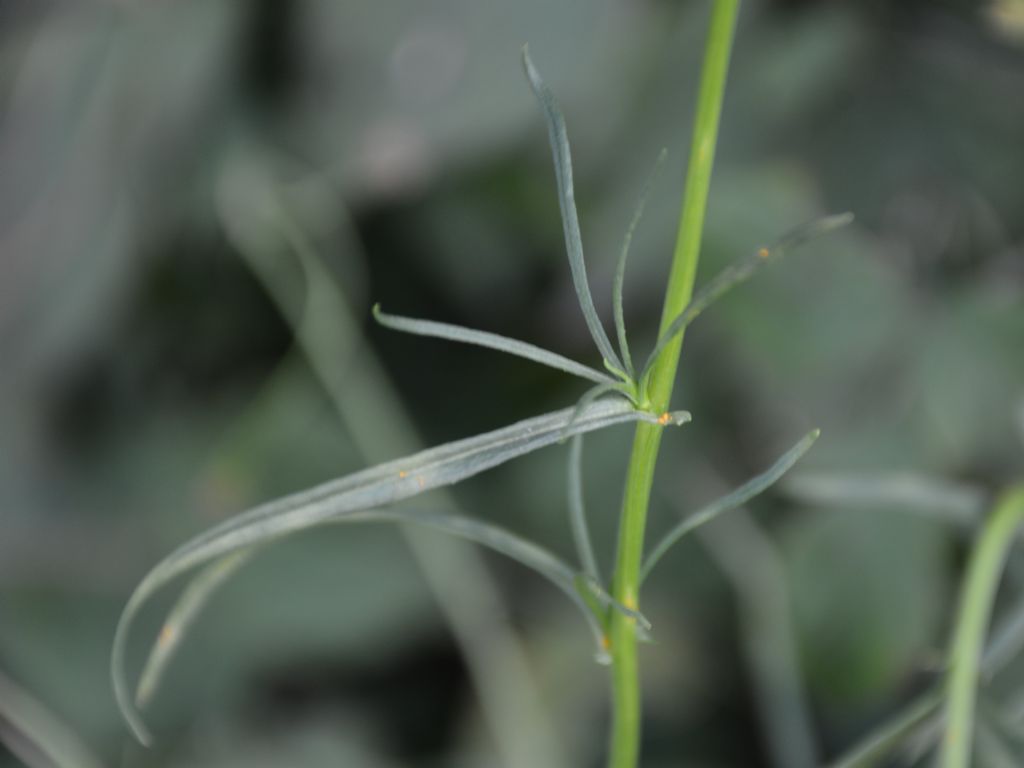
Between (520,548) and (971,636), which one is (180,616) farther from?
(971,636)

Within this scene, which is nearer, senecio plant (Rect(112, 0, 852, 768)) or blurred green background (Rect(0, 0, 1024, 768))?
senecio plant (Rect(112, 0, 852, 768))

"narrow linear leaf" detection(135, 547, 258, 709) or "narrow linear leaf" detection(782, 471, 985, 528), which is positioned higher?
"narrow linear leaf" detection(782, 471, 985, 528)

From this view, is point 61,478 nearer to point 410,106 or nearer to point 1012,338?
point 410,106

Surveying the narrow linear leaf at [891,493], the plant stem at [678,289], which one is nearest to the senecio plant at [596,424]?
the plant stem at [678,289]

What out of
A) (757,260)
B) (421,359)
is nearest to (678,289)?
(757,260)

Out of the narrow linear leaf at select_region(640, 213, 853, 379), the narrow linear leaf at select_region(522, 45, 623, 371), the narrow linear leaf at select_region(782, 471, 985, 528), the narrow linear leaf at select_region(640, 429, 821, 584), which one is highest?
the narrow linear leaf at select_region(782, 471, 985, 528)

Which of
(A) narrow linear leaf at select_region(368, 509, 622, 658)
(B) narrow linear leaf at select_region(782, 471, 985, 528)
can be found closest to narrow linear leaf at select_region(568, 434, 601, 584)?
(A) narrow linear leaf at select_region(368, 509, 622, 658)

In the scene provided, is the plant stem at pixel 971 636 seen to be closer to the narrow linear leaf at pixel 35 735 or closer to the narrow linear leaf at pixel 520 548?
the narrow linear leaf at pixel 520 548

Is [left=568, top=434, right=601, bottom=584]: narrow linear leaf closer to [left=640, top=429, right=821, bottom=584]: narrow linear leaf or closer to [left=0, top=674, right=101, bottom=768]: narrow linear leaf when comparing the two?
[left=640, top=429, right=821, bottom=584]: narrow linear leaf
